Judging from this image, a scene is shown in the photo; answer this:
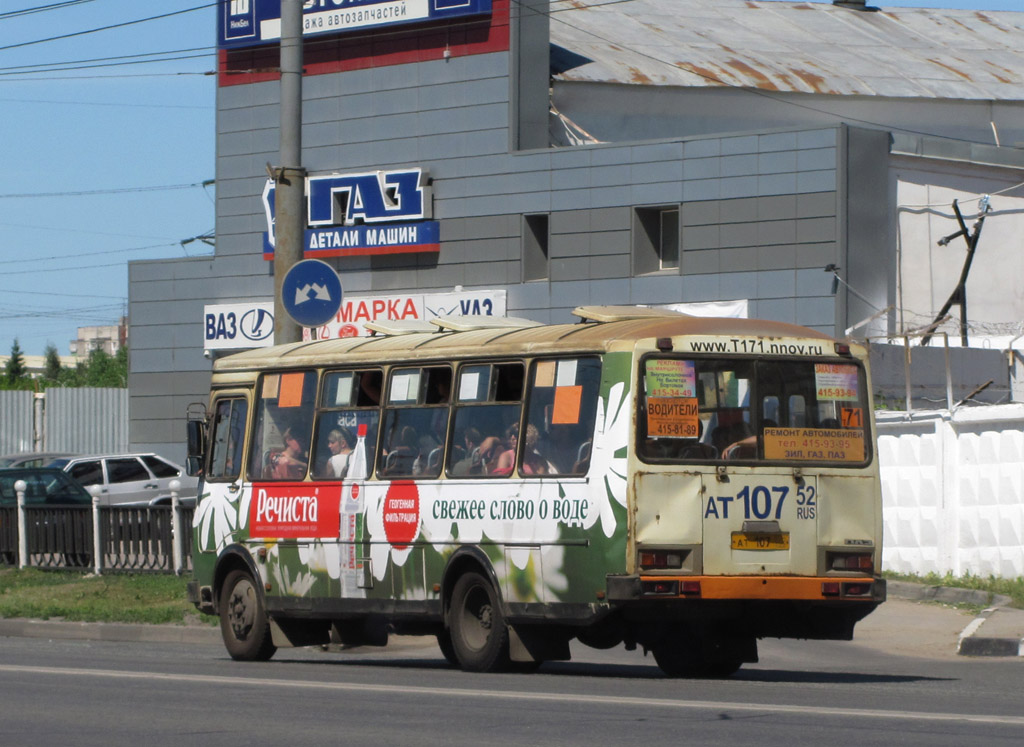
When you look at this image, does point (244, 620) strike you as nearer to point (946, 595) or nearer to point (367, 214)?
point (946, 595)

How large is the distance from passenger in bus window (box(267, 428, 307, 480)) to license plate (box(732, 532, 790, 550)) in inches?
166

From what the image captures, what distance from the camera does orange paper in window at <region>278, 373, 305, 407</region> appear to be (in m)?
14.6

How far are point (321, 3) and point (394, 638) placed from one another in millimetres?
17483

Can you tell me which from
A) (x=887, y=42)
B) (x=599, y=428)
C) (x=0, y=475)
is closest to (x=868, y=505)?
(x=599, y=428)

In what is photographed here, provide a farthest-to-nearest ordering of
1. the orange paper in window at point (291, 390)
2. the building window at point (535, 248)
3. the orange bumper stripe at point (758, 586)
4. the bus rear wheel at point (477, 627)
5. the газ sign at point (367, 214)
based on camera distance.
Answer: the газ sign at point (367, 214) < the building window at point (535, 248) < the orange paper in window at point (291, 390) < the bus rear wheel at point (477, 627) < the orange bumper stripe at point (758, 586)

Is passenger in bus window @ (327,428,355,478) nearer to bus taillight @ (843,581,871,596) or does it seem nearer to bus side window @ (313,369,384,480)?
bus side window @ (313,369,384,480)

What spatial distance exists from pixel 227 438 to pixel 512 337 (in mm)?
3671

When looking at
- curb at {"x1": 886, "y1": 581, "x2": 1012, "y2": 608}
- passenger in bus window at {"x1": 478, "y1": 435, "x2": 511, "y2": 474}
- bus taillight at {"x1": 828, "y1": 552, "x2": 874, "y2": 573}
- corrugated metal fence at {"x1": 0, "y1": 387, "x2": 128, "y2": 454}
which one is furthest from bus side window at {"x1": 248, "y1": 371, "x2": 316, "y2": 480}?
corrugated metal fence at {"x1": 0, "y1": 387, "x2": 128, "y2": 454}

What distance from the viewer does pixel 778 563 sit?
1187 cm

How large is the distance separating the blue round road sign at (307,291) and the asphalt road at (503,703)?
11.5ft

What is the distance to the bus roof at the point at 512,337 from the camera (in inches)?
475

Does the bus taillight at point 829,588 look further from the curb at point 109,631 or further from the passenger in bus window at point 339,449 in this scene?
the curb at point 109,631

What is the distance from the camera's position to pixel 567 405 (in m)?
12.2

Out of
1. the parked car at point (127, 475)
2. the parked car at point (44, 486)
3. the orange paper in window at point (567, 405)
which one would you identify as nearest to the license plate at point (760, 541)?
the orange paper in window at point (567, 405)
